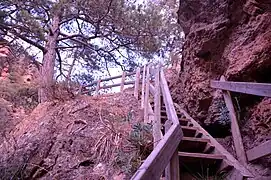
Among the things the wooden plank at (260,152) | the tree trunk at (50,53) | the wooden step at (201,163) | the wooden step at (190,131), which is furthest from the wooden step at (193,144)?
the tree trunk at (50,53)

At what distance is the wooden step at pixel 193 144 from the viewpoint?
4.27 meters

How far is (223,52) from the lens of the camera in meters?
5.55

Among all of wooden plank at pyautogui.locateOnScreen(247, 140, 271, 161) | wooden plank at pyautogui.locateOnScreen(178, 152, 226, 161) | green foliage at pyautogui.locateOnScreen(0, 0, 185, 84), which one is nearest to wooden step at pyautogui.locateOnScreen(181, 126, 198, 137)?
wooden plank at pyautogui.locateOnScreen(178, 152, 226, 161)

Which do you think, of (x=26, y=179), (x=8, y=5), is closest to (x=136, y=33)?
(x=8, y=5)

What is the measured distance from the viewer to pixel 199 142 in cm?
436

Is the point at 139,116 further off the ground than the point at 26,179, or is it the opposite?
the point at 139,116

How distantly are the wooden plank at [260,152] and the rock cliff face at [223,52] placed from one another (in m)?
0.36

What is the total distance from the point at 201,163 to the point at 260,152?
74cm

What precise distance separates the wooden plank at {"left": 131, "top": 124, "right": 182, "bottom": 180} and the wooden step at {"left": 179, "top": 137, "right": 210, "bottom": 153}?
1.78 m

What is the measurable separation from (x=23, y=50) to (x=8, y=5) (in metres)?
1.80

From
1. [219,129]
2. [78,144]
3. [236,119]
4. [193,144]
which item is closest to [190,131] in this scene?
[219,129]

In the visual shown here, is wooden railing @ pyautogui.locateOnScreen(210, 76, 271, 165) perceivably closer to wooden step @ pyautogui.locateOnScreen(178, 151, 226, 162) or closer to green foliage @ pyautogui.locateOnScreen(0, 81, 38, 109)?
wooden step @ pyautogui.locateOnScreen(178, 151, 226, 162)

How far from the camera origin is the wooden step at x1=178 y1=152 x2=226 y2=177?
375 centimetres

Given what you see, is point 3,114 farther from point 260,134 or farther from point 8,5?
point 260,134
